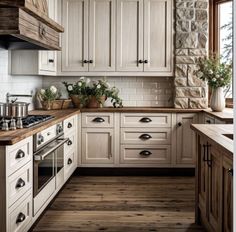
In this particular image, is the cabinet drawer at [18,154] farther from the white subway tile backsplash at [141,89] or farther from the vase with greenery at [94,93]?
the white subway tile backsplash at [141,89]

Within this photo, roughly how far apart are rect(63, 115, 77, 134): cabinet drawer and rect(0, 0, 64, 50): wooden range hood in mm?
844

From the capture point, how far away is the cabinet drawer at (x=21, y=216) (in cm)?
245

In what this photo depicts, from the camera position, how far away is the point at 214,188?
2607 mm

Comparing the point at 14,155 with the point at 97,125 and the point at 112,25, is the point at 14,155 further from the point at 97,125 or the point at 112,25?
the point at 112,25

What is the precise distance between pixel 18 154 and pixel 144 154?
9.38 feet

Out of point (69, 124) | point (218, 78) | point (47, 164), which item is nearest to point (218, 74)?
point (218, 78)

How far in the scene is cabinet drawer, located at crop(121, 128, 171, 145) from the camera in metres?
5.22

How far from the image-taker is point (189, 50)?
5.40 m

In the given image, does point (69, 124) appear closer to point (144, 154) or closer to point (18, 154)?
point (144, 154)

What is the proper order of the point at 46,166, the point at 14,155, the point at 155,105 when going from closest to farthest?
the point at 14,155
the point at 46,166
the point at 155,105

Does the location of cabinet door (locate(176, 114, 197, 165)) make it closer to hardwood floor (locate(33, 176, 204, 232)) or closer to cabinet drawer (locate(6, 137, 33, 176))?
hardwood floor (locate(33, 176, 204, 232))

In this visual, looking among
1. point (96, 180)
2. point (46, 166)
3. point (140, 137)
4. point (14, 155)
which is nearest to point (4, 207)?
point (14, 155)

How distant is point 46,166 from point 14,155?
892mm

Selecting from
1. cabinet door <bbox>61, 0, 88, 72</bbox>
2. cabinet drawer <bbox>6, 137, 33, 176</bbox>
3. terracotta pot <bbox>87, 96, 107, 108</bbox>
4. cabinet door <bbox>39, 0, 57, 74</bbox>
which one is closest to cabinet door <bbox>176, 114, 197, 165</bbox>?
terracotta pot <bbox>87, 96, 107, 108</bbox>
